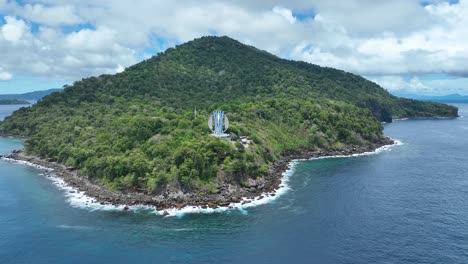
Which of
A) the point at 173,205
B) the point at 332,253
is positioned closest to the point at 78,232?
the point at 173,205

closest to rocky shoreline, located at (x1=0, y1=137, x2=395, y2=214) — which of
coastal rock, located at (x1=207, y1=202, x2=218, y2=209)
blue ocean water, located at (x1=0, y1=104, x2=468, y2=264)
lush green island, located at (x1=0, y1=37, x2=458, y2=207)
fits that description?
coastal rock, located at (x1=207, y1=202, x2=218, y2=209)

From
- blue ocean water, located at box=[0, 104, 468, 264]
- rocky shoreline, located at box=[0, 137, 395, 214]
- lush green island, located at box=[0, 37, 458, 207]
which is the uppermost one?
lush green island, located at box=[0, 37, 458, 207]

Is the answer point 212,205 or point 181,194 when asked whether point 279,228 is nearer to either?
point 212,205

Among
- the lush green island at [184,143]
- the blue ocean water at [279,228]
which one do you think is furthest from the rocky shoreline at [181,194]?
the blue ocean water at [279,228]

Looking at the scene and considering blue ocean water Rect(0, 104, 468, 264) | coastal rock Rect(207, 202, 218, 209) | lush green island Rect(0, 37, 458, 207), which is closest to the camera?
blue ocean water Rect(0, 104, 468, 264)

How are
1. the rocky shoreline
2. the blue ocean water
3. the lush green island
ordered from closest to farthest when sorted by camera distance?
the blue ocean water
the rocky shoreline
the lush green island

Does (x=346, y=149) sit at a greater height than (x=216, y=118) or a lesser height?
lesser

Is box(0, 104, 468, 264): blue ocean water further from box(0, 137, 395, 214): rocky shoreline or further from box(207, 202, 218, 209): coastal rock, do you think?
box(0, 137, 395, 214): rocky shoreline

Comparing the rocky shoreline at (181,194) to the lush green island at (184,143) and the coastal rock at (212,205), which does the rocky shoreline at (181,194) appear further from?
the lush green island at (184,143)

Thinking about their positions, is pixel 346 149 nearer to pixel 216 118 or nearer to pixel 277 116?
pixel 277 116
